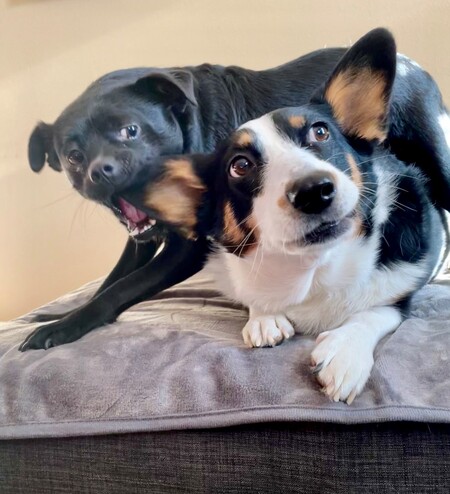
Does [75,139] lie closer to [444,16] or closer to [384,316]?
[384,316]

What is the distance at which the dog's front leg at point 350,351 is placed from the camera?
77 centimetres

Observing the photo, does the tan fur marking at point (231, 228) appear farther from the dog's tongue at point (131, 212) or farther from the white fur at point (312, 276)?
the dog's tongue at point (131, 212)

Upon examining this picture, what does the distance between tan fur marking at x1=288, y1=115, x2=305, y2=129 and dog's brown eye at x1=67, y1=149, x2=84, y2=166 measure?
0.38 m

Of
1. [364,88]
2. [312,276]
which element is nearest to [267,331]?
[312,276]

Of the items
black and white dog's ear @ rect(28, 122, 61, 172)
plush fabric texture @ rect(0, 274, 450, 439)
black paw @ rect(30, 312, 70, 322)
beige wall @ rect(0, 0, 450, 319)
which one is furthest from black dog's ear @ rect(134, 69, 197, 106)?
black paw @ rect(30, 312, 70, 322)

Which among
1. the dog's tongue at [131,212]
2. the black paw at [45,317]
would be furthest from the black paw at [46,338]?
the dog's tongue at [131,212]

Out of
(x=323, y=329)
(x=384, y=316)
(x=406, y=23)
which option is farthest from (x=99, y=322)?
(x=406, y=23)

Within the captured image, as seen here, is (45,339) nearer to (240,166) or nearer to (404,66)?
(240,166)

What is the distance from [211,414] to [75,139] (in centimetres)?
55

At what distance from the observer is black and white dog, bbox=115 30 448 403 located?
0.84 meters

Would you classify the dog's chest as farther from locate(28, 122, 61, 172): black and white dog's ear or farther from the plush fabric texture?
locate(28, 122, 61, 172): black and white dog's ear

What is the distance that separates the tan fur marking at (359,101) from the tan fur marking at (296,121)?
7 centimetres

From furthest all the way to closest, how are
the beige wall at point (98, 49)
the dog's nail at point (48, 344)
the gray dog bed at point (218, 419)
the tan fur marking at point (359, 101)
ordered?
the beige wall at point (98, 49) → the dog's nail at point (48, 344) → the tan fur marking at point (359, 101) → the gray dog bed at point (218, 419)

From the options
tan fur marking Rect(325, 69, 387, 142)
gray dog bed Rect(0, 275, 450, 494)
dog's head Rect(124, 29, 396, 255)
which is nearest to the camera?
gray dog bed Rect(0, 275, 450, 494)
